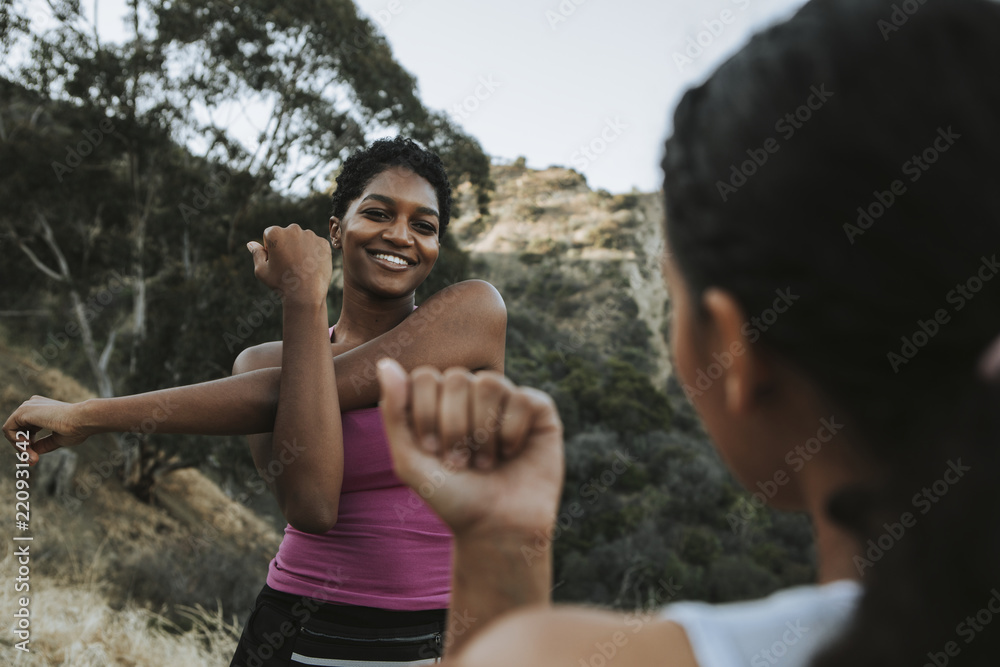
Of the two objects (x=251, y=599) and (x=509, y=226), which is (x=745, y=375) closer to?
(x=251, y=599)

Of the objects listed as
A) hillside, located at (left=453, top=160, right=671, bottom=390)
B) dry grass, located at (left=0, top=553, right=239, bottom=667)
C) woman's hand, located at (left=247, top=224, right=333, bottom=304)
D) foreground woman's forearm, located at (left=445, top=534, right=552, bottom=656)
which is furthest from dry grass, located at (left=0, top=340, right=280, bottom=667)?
hillside, located at (left=453, top=160, right=671, bottom=390)

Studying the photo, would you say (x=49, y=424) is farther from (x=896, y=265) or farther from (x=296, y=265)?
(x=896, y=265)

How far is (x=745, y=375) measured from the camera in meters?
0.67

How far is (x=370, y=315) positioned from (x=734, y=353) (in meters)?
1.65

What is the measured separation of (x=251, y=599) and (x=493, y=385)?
8.98 meters

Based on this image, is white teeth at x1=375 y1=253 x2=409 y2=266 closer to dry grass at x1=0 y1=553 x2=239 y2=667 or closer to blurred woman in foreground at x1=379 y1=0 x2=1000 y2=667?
blurred woman in foreground at x1=379 y1=0 x2=1000 y2=667

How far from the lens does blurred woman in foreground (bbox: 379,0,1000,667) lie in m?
0.56

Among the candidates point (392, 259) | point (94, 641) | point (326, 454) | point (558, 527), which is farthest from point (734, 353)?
point (558, 527)

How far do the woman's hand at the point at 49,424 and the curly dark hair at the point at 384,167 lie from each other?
3.10ft

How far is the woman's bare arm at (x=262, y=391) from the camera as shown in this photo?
5.71 ft

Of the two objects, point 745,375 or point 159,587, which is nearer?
point 745,375

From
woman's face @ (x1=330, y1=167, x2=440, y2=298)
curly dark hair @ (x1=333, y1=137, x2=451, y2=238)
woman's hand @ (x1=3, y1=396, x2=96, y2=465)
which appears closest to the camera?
woman's hand @ (x1=3, y1=396, x2=96, y2=465)

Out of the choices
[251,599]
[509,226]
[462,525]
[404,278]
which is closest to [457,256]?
[251,599]

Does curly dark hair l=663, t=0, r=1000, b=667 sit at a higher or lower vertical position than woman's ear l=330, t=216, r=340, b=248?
higher
